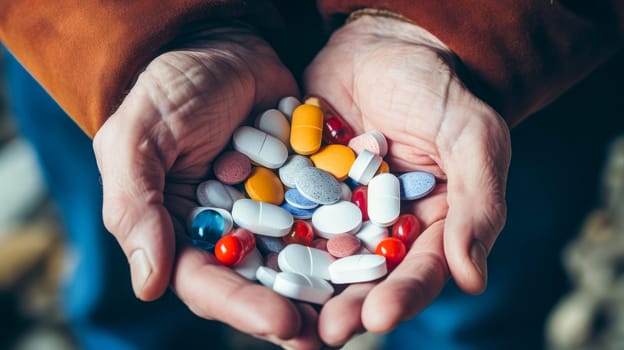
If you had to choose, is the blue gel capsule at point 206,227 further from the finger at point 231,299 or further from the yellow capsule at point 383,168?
the yellow capsule at point 383,168

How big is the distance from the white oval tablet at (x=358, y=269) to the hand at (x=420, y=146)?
0.02 meters

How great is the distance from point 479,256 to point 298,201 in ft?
1.46

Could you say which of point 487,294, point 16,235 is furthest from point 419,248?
point 16,235

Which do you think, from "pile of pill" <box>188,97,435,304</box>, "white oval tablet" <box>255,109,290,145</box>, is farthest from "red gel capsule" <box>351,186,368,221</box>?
"white oval tablet" <box>255,109,290,145</box>

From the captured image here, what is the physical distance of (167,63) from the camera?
1319 mm

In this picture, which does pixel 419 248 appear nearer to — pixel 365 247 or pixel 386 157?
pixel 365 247

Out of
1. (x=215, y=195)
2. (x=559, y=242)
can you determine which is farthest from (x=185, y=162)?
(x=559, y=242)

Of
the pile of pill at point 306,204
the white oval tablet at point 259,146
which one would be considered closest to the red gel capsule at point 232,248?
the pile of pill at point 306,204

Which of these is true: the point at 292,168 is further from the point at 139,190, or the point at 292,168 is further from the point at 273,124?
the point at 139,190

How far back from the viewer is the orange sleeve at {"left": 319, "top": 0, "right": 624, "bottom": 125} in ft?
4.58

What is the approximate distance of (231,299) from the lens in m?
1.07

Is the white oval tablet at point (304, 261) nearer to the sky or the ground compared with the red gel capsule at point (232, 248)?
nearer to the ground

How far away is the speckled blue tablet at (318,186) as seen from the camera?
1414 millimetres

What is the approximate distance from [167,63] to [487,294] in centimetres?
117
